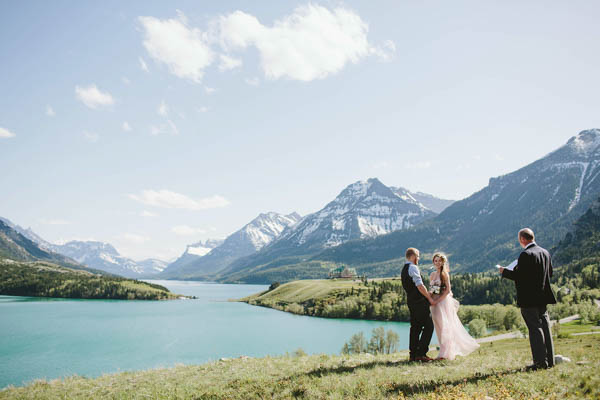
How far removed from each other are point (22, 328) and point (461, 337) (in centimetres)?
12456

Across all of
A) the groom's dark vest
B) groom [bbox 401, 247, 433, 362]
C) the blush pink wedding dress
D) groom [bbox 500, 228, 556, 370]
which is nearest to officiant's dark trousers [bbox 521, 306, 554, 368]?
groom [bbox 500, 228, 556, 370]

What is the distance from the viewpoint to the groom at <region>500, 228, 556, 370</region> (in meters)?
10.7

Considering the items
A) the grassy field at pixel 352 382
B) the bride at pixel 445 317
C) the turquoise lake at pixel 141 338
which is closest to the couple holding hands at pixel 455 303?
the bride at pixel 445 317

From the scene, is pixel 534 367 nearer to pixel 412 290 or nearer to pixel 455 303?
pixel 455 303

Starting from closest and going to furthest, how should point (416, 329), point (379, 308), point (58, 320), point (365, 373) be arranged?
point (365, 373) → point (416, 329) → point (58, 320) → point (379, 308)

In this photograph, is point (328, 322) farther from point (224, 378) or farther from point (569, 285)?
point (224, 378)

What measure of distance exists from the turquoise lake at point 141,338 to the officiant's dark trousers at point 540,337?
35693 millimetres

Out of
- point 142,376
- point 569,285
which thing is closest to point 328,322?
point 569,285

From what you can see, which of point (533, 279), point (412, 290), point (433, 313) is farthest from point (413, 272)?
point (533, 279)

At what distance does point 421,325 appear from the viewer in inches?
514

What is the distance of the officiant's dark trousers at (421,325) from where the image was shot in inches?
510

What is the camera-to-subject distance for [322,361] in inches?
588

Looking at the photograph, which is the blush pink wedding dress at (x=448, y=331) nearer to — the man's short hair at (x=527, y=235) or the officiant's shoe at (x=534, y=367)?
the officiant's shoe at (x=534, y=367)

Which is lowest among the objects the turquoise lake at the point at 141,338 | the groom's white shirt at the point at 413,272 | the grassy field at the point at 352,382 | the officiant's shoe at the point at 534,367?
the turquoise lake at the point at 141,338
